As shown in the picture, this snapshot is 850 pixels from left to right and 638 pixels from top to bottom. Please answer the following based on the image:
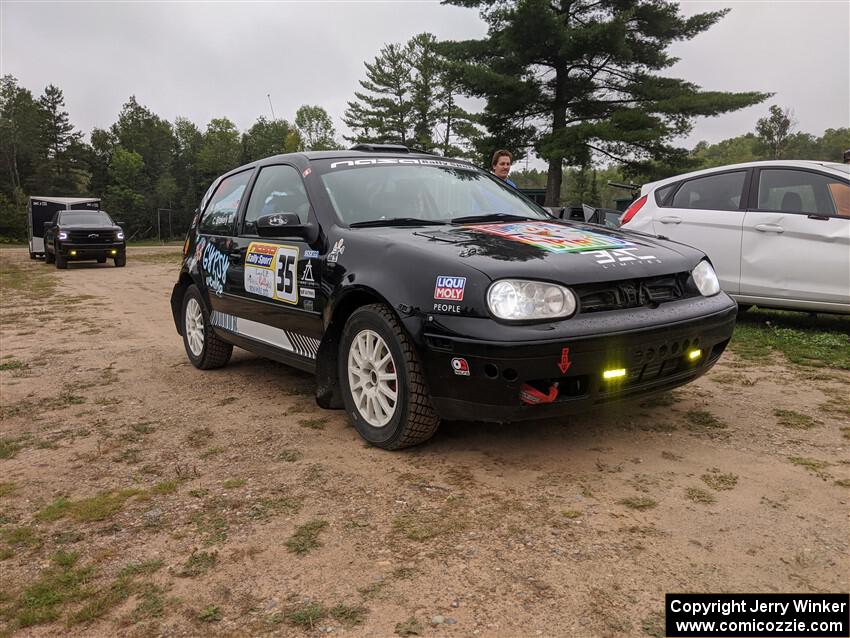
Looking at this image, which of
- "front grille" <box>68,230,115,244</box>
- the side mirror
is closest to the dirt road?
the side mirror

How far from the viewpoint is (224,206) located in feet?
16.9

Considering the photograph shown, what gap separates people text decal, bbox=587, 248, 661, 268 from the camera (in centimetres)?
309

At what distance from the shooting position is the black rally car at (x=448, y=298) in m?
2.85

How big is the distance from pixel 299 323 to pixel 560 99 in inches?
853

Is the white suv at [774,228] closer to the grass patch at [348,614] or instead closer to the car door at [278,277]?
the car door at [278,277]

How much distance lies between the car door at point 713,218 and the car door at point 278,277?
406cm

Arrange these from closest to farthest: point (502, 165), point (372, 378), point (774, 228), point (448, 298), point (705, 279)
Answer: point (448, 298) → point (372, 378) → point (705, 279) → point (774, 228) → point (502, 165)

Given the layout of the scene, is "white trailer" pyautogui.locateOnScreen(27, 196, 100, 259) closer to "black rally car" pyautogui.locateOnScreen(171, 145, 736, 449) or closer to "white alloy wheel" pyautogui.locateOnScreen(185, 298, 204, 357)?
"white alloy wheel" pyautogui.locateOnScreen(185, 298, 204, 357)

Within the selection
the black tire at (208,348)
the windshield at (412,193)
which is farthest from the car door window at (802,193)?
the black tire at (208,348)

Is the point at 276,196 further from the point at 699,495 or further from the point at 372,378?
the point at 699,495

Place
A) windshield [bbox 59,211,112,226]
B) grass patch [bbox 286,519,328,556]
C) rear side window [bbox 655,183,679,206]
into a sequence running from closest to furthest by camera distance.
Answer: grass patch [bbox 286,519,328,556] → rear side window [bbox 655,183,679,206] → windshield [bbox 59,211,112,226]

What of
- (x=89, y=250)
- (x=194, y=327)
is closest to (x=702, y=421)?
(x=194, y=327)

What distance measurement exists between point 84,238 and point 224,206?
15.6m

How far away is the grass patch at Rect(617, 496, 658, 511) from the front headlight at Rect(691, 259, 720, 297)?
1.30m
